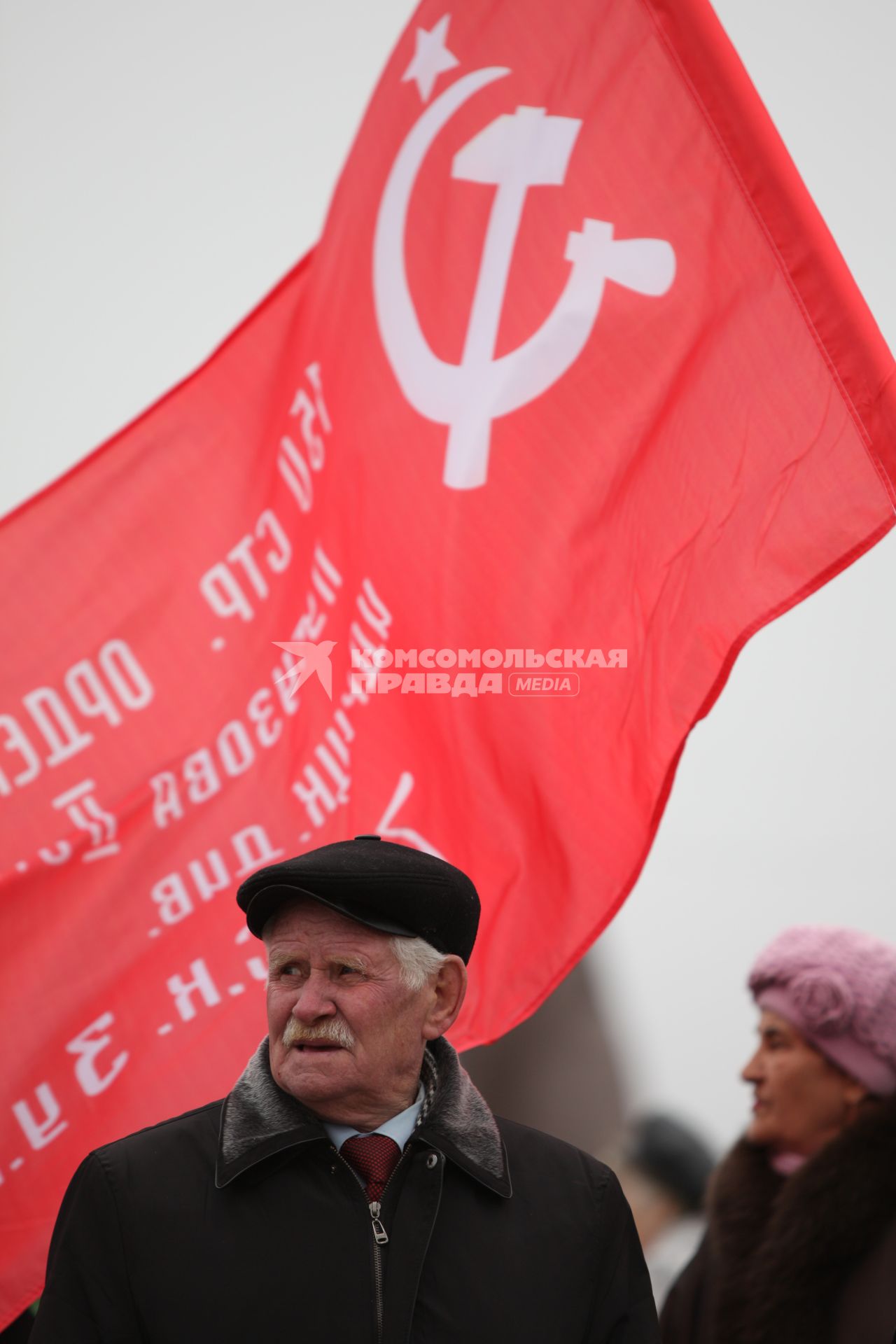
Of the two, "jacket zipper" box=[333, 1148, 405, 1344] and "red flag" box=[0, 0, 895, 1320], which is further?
"red flag" box=[0, 0, 895, 1320]

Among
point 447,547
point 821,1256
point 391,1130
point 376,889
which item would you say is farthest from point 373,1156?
point 447,547

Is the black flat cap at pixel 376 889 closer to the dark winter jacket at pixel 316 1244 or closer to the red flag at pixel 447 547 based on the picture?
the dark winter jacket at pixel 316 1244

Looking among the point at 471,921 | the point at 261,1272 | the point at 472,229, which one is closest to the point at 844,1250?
the point at 471,921

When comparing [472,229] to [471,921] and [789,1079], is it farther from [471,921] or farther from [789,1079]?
[789,1079]

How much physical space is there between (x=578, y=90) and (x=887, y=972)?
6.28ft

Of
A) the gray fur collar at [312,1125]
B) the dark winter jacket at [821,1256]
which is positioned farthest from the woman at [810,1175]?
the gray fur collar at [312,1125]

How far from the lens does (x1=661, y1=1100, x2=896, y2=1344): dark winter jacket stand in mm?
2525

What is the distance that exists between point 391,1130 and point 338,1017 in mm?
199

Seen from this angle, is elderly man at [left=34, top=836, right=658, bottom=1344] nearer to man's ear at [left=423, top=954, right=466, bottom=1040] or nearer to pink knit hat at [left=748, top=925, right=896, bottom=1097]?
man's ear at [left=423, top=954, right=466, bottom=1040]

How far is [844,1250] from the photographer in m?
2.57

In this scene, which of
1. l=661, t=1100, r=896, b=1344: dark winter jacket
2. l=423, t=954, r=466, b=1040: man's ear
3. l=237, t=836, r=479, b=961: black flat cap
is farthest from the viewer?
l=661, t=1100, r=896, b=1344: dark winter jacket

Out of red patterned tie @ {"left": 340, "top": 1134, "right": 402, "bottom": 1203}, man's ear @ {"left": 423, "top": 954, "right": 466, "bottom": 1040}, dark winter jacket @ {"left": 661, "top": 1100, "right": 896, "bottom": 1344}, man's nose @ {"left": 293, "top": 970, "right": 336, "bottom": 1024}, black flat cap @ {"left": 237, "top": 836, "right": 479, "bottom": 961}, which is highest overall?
black flat cap @ {"left": 237, "top": 836, "right": 479, "bottom": 961}

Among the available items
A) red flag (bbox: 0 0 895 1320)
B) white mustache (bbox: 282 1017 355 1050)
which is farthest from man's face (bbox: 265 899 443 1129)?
red flag (bbox: 0 0 895 1320)

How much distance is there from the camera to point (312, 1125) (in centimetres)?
211
